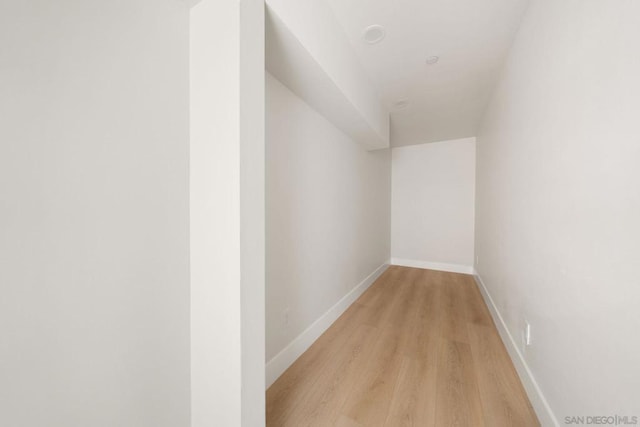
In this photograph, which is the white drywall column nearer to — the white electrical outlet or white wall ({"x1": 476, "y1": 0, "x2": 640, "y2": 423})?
white wall ({"x1": 476, "y1": 0, "x2": 640, "y2": 423})

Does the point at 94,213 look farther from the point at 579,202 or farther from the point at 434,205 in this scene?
the point at 434,205

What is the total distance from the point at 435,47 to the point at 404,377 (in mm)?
2401

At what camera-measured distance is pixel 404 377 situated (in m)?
1.37

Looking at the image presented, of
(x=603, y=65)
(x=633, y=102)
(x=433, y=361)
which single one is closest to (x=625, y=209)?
(x=633, y=102)

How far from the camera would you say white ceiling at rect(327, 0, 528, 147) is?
4.16 ft

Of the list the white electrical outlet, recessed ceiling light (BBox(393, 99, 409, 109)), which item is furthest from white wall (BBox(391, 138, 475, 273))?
the white electrical outlet

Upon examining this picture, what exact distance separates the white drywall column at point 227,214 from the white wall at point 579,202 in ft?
3.80

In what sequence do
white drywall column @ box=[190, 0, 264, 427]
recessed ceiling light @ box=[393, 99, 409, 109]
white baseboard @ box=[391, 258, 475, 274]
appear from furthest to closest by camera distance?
white baseboard @ box=[391, 258, 475, 274] → recessed ceiling light @ box=[393, 99, 409, 109] → white drywall column @ box=[190, 0, 264, 427]

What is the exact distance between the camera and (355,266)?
262cm

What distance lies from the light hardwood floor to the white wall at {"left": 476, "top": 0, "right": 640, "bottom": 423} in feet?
0.94

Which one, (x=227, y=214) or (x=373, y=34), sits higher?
(x=373, y=34)

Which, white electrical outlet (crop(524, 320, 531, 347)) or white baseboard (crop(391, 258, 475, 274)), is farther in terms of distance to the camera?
white baseboard (crop(391, 258, 475, 274))

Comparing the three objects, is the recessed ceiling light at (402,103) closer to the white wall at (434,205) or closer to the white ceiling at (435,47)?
the white ceiling at (435,47)

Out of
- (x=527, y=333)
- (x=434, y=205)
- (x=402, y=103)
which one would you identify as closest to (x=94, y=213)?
(x=527, y=333)
